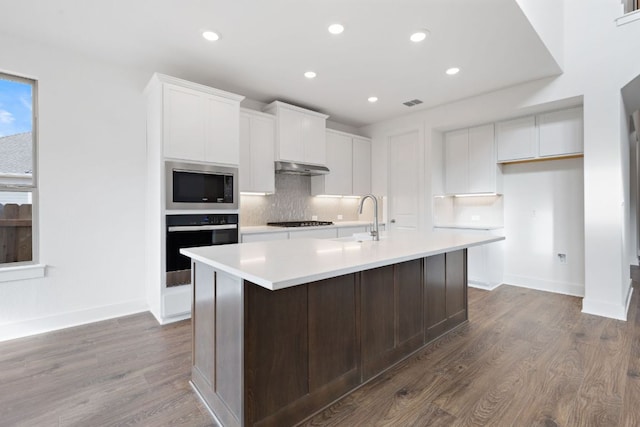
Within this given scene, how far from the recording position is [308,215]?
526 centimetres

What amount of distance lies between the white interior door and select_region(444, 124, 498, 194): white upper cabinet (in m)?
0.50

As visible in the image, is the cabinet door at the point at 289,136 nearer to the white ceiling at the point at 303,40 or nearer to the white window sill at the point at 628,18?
the white ceiling at the point at 303,40

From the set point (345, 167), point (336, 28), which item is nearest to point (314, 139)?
point (345, 167)

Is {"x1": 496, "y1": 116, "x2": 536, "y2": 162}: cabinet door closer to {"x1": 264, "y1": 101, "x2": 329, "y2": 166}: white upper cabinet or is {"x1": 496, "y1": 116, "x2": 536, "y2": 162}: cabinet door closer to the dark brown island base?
{"x1": 264, "y1": 101, "x2": 329, "y2": 166}: white upper cabinet

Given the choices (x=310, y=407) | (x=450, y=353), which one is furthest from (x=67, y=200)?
(x=450, y=353)

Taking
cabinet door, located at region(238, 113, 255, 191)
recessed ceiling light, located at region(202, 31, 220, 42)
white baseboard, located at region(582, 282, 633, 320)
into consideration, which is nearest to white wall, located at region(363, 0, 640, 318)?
white baseboard, located at region(582, 282, 633, 320)

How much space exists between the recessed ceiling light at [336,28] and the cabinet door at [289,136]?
1.75 metres

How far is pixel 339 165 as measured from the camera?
17.3 feet

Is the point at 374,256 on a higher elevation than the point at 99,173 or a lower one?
lower

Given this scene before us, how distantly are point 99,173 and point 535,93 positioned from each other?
5.09 meters

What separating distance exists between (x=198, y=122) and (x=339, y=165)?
2.51 meters

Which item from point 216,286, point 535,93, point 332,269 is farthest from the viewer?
point 535,93

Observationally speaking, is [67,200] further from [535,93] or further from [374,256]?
[535,93]

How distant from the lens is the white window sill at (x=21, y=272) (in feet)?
9.29
